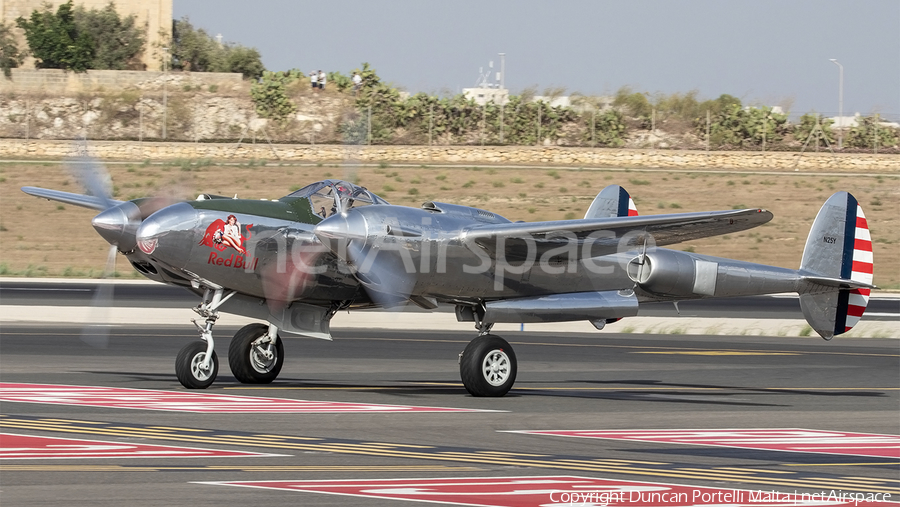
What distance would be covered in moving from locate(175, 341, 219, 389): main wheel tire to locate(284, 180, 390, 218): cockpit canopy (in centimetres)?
257

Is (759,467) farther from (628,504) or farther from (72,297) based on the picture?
(72,297)

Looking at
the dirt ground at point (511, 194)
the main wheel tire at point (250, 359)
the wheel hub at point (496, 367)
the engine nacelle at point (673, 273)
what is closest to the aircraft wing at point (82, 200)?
the main wheel tire at point (250, 359)

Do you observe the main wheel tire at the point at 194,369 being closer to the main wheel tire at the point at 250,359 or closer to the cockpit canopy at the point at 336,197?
the main wheel tire at the point at 250,359

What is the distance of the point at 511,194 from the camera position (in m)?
61.6

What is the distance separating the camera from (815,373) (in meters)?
20.2

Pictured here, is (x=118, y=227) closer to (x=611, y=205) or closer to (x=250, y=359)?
(x=250, y=359)

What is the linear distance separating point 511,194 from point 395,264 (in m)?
47.0

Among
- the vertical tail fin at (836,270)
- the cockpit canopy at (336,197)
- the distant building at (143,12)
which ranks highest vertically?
the distant building at (143,12)

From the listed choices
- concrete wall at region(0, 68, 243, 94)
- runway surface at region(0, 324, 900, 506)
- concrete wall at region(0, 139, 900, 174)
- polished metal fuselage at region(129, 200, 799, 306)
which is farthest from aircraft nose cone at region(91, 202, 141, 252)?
concrete wall at region(0, 68, 243, 94)

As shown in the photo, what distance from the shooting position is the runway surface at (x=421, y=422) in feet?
29.8

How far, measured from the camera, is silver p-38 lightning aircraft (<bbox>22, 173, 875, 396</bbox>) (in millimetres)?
14969

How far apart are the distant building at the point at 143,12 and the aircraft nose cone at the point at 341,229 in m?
84.6

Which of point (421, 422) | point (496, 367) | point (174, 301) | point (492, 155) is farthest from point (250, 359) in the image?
point (492, 155)

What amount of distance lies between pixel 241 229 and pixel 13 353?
773 cm
